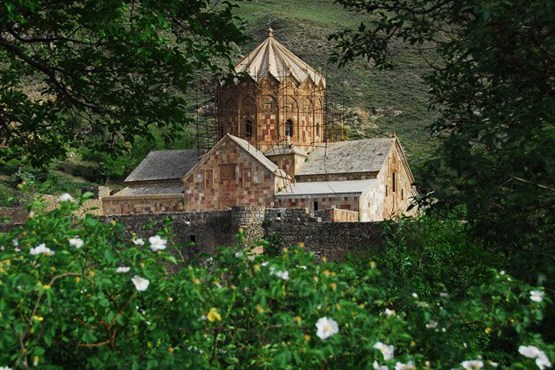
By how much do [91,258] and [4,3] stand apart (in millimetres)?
4155

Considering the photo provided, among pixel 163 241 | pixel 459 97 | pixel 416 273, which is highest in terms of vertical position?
pixel 459 97

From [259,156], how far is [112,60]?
56.0ft

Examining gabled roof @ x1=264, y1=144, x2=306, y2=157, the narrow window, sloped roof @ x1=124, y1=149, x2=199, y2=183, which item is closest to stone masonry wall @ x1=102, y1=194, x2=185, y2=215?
sloped roof @ x1=124, y1=149, x2=199, y2=183

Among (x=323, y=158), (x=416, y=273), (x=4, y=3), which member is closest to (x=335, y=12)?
(x=323, y=158)

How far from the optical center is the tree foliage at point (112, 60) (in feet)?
27.7

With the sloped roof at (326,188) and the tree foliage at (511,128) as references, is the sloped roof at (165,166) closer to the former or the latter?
the sloped roof at (326,188)

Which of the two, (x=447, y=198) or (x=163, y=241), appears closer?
Result: (x=163, y=241)

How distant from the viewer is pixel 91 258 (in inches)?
169

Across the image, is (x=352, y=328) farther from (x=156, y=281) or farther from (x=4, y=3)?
(x=4, y=3)

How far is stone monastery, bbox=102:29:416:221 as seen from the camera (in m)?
25.6

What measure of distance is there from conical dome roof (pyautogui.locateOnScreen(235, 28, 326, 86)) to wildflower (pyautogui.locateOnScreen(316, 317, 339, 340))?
25353 mm

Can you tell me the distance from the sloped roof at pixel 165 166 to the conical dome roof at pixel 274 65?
3962 mm

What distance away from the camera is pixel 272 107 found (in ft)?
94.6

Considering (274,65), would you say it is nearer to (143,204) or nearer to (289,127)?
(289,127)
